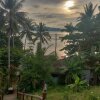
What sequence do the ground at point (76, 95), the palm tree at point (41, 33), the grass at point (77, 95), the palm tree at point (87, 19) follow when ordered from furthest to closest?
1. the palm tree at point (41, 33)
2. the palm tree at point (87, 19)
3. the ground at point (76, 95)
4. the grass at point (77, 95)

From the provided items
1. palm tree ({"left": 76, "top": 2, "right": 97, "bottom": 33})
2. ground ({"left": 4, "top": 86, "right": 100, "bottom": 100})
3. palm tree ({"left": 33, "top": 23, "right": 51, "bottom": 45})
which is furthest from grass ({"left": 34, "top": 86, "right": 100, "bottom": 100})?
palm tree ({"left": 33, "top": 23, "right": 51, "bottom": 45})

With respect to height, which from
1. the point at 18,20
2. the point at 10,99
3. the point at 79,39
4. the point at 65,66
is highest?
the point at 18,20

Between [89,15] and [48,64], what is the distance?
1000 cm

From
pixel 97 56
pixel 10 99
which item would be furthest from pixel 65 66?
pixel 10 99

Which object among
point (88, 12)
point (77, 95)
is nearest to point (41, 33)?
point (88, 12)

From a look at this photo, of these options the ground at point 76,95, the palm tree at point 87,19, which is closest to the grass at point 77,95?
the ground at point 76,95

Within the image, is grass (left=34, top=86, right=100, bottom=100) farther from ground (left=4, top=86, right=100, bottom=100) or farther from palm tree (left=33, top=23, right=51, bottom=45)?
palm tree (left=33, top=23, right=51, bottom=45)

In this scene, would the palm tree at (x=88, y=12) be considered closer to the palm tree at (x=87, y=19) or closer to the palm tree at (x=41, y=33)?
the palm tree at (x=87, y=19)

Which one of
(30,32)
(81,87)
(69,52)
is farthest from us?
(30,32)

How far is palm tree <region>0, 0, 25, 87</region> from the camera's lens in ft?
131

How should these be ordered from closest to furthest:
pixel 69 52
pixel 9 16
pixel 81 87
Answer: pixel 81 87, pixel 9 16, pixel 69 52

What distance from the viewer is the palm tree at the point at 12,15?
3984cm

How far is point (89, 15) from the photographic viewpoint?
41.1 meters

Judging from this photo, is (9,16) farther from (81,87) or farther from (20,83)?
(81,87)
